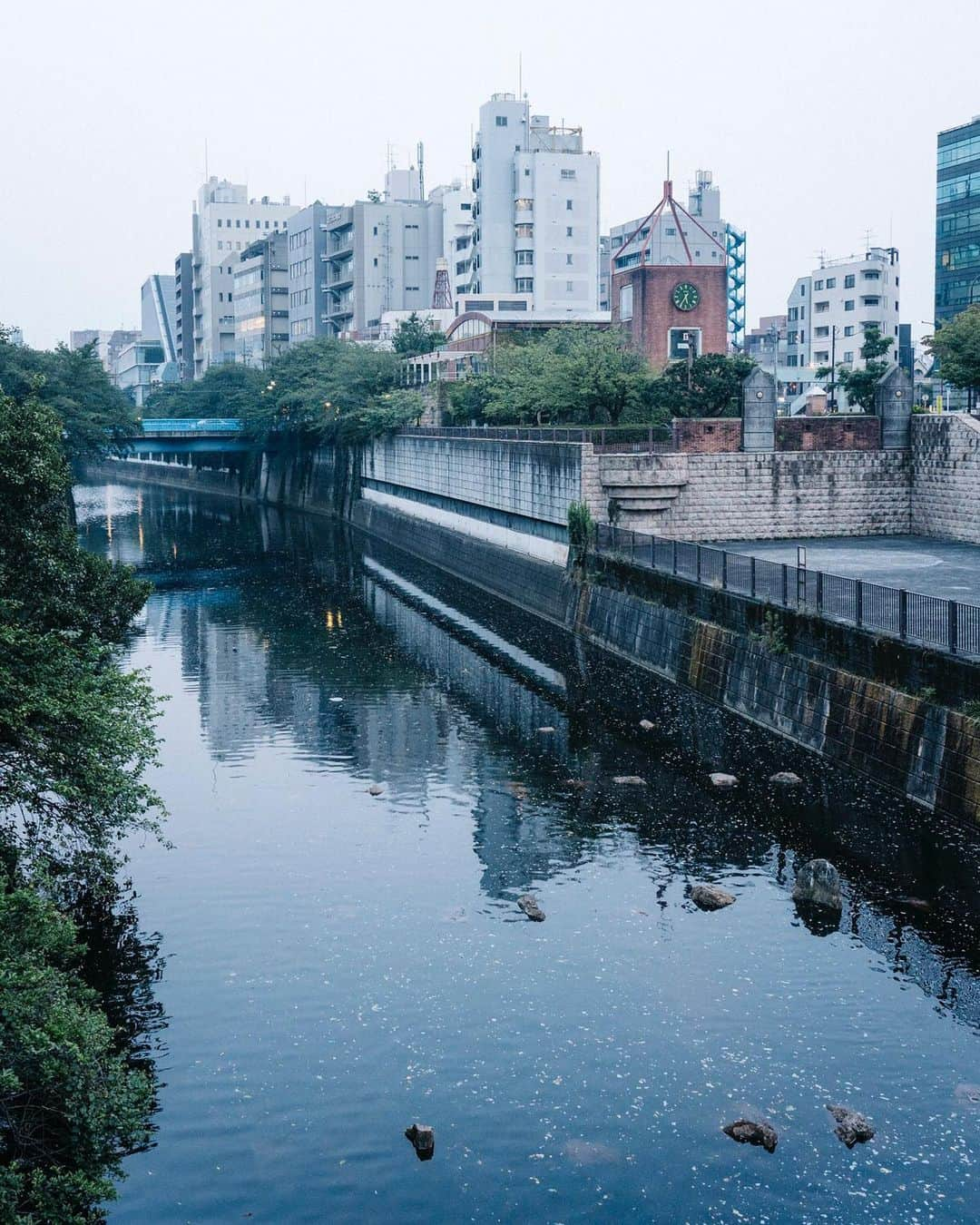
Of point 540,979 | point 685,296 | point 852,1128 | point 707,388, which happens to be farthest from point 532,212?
point 852,1128

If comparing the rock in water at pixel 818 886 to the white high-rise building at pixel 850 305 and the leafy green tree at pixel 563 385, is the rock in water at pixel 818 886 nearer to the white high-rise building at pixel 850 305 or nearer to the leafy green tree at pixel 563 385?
the leafy green tree at pixel 563 385

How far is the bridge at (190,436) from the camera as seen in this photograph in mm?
112438

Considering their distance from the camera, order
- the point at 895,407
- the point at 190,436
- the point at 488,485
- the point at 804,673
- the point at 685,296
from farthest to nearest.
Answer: the point at 190,436 → the point at 685,296 → the point at 488,485 → the point at 895,407 → the point at 804,673

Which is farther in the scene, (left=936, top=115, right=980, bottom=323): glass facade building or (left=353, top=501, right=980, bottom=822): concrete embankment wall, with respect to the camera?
(left=936, top=115, right=980, bottom=323): glass facade building

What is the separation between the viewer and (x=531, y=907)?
2423 centimetres

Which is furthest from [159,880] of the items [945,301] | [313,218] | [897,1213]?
[313,218]

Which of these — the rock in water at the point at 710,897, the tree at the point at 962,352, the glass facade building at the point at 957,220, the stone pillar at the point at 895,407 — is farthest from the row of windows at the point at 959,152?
the rock in water at the point at 710,897

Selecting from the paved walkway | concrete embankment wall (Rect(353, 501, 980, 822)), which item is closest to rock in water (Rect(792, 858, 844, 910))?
concrete embankment wall (Rect(353, 501, 980, 822))

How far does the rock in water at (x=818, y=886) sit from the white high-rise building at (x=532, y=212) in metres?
114

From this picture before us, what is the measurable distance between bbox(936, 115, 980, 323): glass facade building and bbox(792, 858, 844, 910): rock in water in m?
92.2

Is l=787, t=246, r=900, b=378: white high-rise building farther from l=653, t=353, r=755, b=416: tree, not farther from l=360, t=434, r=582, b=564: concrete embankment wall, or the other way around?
l=653, t=353, r=755, b=416: tree

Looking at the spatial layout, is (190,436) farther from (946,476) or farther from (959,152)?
(946,476)

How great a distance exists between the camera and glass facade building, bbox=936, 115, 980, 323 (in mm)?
107875

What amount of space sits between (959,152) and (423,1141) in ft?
356
